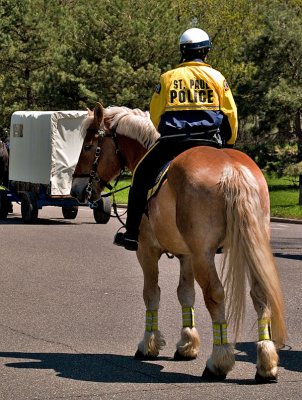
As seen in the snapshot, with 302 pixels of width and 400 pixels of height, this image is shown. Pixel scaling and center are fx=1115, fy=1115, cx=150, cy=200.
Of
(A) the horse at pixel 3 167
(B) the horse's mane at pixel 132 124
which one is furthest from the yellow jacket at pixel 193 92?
(A) the horse at pixel 3 167

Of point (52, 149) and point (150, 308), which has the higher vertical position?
point (150, 308)

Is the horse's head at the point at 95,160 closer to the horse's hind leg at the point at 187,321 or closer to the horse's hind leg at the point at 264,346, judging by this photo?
the horse's hind leg at the point at 187,321

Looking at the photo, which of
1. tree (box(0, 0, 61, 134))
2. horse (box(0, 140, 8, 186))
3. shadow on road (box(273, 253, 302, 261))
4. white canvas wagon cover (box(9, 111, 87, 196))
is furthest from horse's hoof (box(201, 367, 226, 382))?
tree (box(0, 0, 61, 134))

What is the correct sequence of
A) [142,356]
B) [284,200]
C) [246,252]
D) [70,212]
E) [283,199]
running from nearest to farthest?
[246,252] → [142,356] → [70,212] → [284,200] → [283,199]

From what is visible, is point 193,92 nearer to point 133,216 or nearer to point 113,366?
point 133,216

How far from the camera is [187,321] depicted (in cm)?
867

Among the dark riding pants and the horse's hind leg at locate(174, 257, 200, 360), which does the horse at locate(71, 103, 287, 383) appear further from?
the horse's hind leg at locate(174, 257, 200, 360)

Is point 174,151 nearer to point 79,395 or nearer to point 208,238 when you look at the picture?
point 208,238

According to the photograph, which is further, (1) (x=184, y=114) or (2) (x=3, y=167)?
(2) (x=3, y=167)

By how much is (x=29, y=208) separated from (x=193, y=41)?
17.8 m

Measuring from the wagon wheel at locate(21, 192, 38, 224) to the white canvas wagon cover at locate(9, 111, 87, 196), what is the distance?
480 mm

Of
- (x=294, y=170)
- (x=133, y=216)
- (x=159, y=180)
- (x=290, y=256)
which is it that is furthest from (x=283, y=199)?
(x=159, y=180)

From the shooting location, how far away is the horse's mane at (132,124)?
9.05 metres

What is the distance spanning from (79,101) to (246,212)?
45.0 meters
